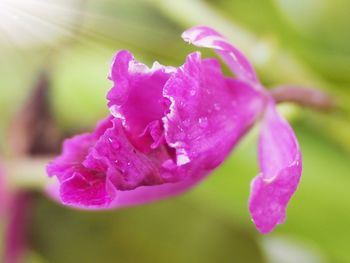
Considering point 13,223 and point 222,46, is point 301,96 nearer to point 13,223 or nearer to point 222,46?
point 222,46

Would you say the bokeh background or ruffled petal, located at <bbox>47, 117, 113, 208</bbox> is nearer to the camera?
ruffled petal, located at <bbox>47, 117, 113, 208</bbox>

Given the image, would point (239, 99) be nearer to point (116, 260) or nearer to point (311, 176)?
point (311, 176)

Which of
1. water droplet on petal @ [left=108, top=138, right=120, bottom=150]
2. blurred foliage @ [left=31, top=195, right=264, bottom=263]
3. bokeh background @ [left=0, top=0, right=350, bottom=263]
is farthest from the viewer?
blurred foliage @ [left=31, top=195, right=264, bottom=263]

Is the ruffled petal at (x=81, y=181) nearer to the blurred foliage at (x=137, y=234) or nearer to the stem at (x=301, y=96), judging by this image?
the stem at (x=301, y=96)

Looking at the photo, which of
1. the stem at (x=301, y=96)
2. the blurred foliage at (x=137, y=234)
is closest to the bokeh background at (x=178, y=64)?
the blurred foliage at (x=137, y=234)

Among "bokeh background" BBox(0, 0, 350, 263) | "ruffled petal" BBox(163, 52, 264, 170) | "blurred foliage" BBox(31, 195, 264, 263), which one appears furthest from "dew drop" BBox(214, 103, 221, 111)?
"blurred foliage" BBox(31, 195, 264, 263)

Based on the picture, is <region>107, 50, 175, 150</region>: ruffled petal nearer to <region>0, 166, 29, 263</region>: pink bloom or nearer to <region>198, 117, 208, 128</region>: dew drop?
<region>198, 117, 208, 128</region>: dew drop

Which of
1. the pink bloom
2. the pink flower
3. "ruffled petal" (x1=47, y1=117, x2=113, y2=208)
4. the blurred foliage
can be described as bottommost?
the blurred foliage

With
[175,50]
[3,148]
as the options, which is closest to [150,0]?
[175,50]

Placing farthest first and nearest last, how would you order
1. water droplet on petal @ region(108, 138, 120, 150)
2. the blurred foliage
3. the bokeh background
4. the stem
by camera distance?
the blurred foliage < the bokeh background < the stem < water droplet on petal @ region(108, 138, 120, 150)
